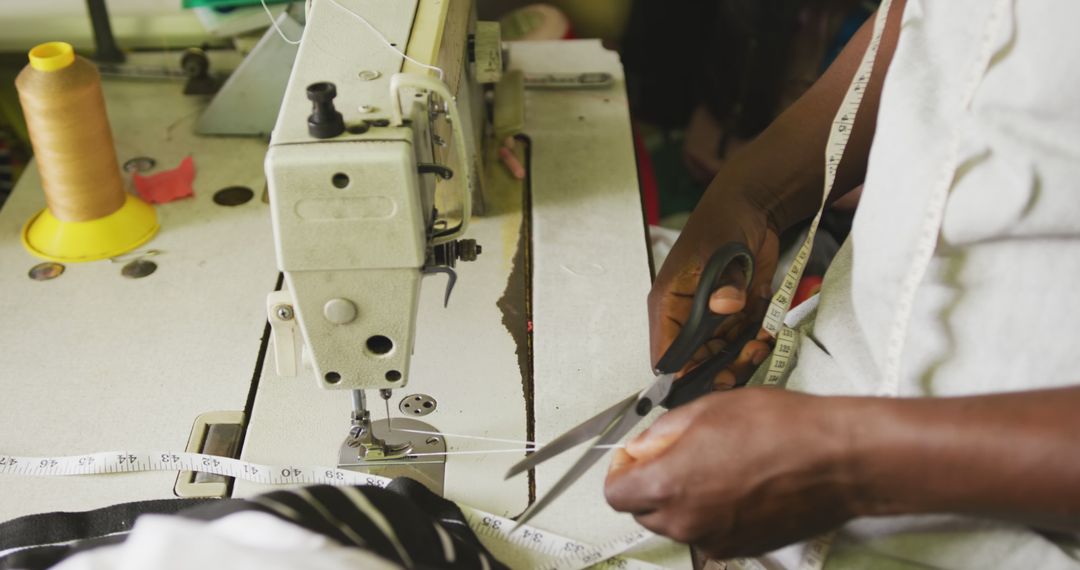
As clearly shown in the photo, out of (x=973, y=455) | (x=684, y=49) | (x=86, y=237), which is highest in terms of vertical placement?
(x=973, y=455)

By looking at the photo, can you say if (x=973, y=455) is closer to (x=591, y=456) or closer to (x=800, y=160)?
(x=591, y=456)

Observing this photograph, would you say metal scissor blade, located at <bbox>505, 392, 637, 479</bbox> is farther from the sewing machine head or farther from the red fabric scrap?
the red fabric scrap

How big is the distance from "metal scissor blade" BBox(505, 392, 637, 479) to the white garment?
0.26m

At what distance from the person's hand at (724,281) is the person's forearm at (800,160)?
0.01 meters

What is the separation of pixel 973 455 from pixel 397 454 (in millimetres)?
648

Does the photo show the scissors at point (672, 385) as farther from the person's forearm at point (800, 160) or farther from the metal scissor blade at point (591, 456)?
the person's forearm at point (800, 160)

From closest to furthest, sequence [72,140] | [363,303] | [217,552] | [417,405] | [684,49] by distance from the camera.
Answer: [217,552] → [363,303] → [417,405] → [72,140] → [684,49]

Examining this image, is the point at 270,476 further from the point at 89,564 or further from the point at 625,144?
the point at 625,144

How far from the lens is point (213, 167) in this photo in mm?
1710

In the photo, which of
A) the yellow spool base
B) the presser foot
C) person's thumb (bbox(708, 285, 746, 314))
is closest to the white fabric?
the presser foot

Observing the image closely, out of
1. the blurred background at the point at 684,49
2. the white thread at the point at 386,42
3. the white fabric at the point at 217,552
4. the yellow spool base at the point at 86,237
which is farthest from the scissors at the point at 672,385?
the blurred background at the point at 684,49

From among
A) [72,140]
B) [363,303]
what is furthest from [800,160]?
[72,140]

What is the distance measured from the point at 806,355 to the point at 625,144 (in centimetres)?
84

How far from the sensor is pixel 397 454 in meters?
1.13
